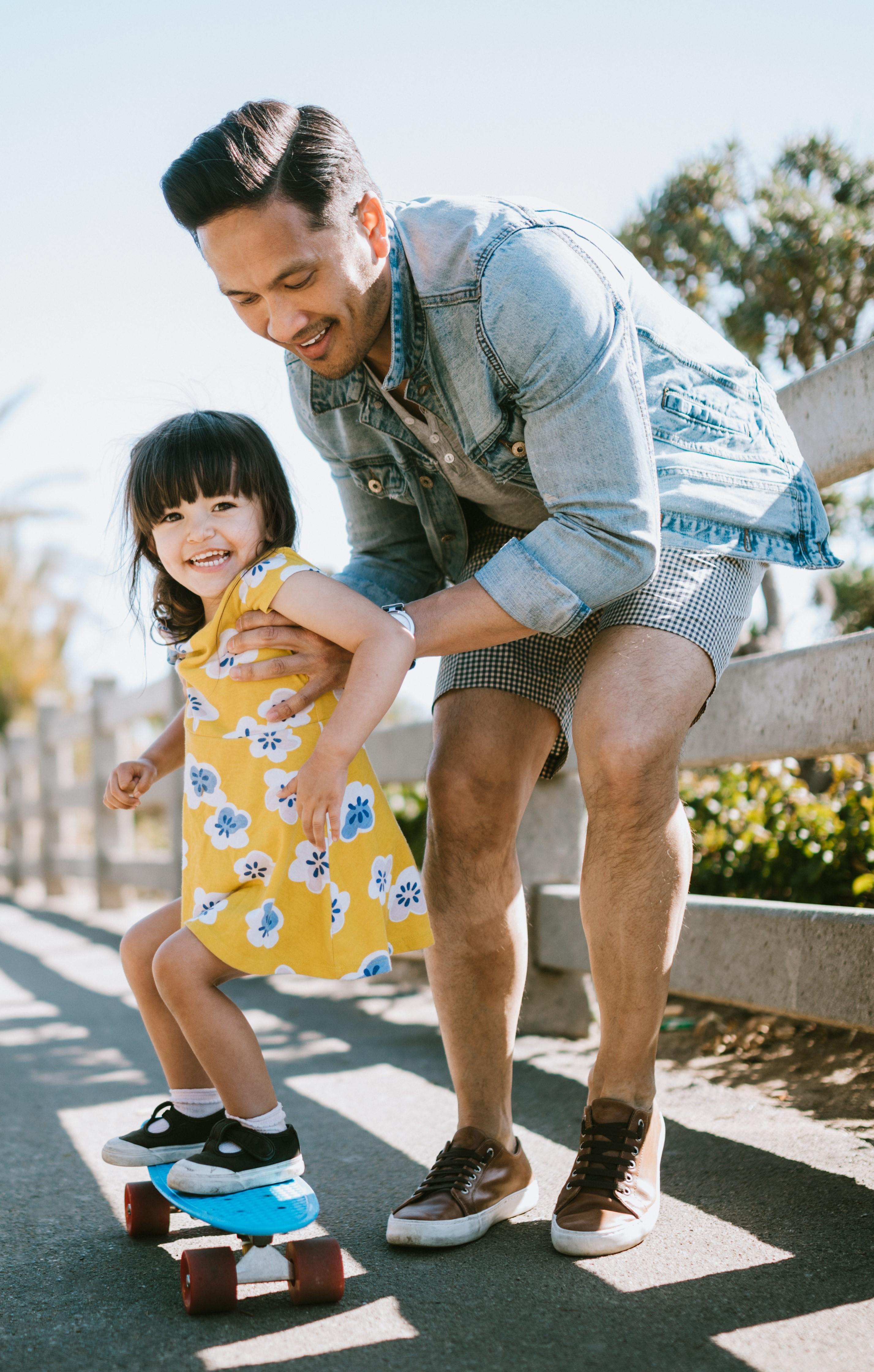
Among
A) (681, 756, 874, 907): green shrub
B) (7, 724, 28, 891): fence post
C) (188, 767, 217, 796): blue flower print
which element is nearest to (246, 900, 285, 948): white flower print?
(188, 767, 217, 796): blue flower print

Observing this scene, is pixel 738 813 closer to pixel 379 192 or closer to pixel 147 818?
pixel 379 192

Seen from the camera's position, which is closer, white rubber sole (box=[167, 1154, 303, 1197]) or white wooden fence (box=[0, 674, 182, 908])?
white rubber sole (box=[167, 1154, 303, 1197])

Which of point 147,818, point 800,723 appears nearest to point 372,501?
point 800,723

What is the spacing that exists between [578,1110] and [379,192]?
6.11 ft

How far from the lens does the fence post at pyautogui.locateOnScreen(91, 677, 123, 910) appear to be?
24.5 ft

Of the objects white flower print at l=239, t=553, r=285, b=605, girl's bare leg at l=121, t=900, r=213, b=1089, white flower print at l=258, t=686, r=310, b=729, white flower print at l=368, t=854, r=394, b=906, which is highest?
white flower print at l=239, t=553, r=285, b=605

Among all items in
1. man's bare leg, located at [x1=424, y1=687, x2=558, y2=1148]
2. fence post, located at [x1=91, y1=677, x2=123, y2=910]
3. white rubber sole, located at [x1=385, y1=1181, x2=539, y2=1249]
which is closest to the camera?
white rubber sole, located at [x1=385, y1=1181, x2=539, y2=1249]

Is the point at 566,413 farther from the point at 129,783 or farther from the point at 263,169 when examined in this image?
the point at 129,783

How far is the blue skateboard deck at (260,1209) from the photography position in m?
1.53

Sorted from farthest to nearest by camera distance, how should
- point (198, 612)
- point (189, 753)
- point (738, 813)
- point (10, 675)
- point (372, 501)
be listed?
point (10, 675), point (738, 813), point (372, 501), point (198, 612), point (189, 753)

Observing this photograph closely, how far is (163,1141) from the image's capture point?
1.78 metres

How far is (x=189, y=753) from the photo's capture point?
6.15 feet

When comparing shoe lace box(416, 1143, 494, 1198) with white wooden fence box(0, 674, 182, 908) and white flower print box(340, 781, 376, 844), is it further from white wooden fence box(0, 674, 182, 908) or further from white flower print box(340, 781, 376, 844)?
white wooden fence box(0, 674, 182, 908)

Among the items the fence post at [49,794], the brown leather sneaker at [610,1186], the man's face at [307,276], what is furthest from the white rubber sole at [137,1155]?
the fence post at [49,794]
